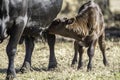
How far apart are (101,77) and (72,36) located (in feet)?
5.32

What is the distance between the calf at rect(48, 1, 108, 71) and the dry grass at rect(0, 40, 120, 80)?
59 cm

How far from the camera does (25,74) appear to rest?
37.3 ft

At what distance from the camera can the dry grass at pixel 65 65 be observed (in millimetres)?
10492

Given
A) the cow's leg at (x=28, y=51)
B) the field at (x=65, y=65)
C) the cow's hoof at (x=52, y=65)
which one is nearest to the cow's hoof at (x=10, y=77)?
the field at (x=65, y=65)

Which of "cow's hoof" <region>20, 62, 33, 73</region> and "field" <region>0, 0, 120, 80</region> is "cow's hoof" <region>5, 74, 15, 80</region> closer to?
"field" <region>0, 0, 120, 80</region>

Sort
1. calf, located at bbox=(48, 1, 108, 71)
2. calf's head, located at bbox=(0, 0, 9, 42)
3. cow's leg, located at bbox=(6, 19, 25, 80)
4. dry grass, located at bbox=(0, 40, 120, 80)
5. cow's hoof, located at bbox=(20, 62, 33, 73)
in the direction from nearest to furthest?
1. calf's head, located at bbox=(0, 0, 9, 42)
2. cow's leg, located at bbox=(6, 19, 25, 80)
3. dry grass, located at bbox=(0, 40, 120, 80)
4. calf, located at bbox=(48, 1, 108, 71)
5. cow's hoof, located at bbox=(20, 62, 33, 73)

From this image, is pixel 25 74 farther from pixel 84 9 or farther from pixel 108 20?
pixel 108 20

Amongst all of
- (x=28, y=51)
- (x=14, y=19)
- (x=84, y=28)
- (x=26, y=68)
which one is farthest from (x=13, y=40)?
(x=28, y=51)

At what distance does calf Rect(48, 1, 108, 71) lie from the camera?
11.5m

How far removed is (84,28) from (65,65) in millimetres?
1537

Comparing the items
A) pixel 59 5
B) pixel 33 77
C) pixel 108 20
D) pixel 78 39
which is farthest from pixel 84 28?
pixel 108 20

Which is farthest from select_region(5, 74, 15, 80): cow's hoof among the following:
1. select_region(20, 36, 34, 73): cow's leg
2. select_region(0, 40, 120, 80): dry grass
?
select_region(20, 36, 34, 73): cow's leg

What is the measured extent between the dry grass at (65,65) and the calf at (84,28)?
594 mm

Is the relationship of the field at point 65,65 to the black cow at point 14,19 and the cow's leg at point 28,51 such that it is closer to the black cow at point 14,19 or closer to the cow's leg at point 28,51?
the cow's leg at point 28,51
